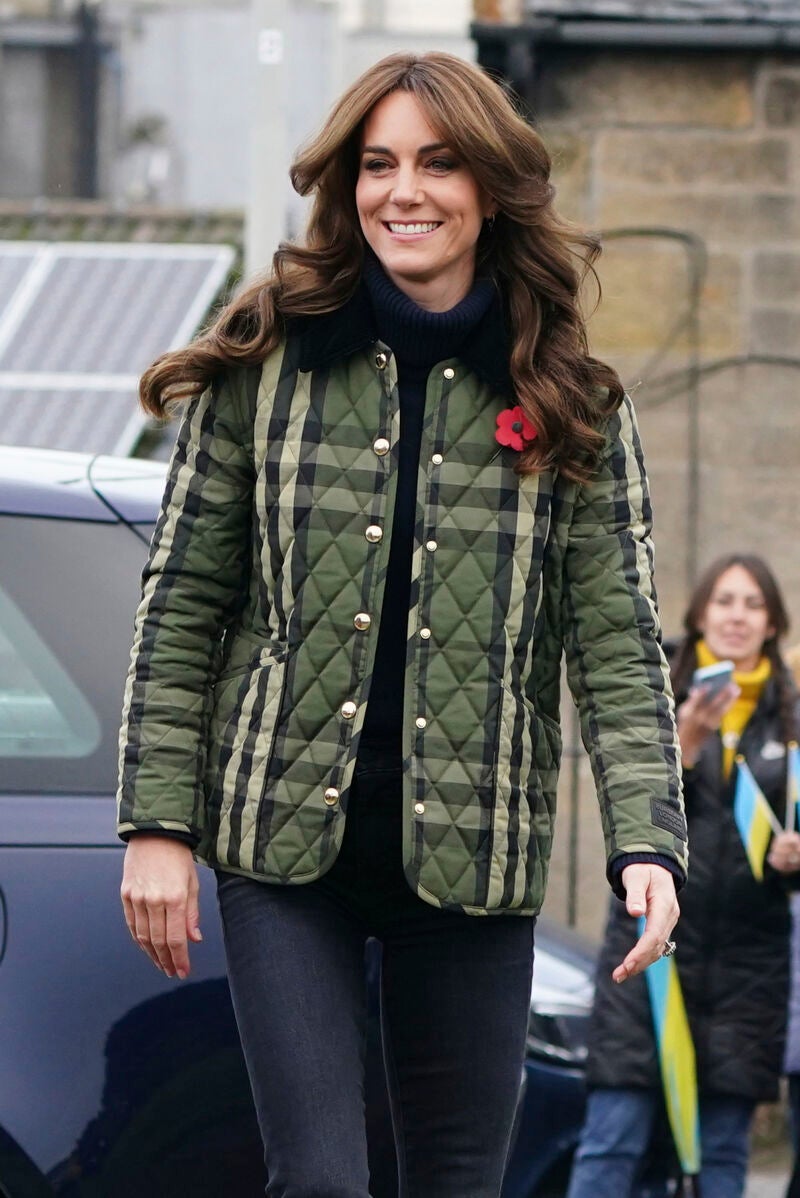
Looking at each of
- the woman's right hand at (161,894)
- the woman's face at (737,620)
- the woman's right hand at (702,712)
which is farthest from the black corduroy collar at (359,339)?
the woman's face at (737,620)

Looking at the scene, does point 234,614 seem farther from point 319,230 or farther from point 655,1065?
point 655,1065

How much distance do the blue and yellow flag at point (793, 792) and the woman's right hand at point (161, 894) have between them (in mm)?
2797

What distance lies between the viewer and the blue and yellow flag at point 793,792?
17.7 ft

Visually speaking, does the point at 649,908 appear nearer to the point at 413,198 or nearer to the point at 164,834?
the point at 164,834

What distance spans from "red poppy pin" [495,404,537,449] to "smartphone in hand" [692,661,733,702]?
7.20ft

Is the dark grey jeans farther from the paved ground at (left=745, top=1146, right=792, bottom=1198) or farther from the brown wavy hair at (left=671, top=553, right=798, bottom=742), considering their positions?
the paved ground at (left=745, top=1146, right=792, bottom=1198)

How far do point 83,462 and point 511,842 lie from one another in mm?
1260

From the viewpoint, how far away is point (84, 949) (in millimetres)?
3182

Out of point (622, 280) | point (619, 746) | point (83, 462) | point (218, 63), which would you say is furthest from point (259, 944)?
point (218, 63)

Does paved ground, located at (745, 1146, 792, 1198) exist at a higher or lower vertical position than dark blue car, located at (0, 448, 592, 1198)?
lower

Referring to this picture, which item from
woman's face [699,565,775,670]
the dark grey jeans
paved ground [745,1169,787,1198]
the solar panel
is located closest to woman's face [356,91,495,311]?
the dark grey jeans

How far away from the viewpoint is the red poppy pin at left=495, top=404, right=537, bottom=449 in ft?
9.58

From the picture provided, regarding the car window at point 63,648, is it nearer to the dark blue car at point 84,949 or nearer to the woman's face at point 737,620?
the dark blue car at point 84,949

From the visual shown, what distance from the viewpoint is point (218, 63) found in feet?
98.4
